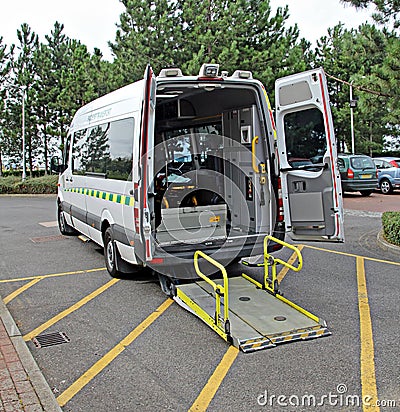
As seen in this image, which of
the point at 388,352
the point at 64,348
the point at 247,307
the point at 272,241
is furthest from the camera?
the point at 272,241

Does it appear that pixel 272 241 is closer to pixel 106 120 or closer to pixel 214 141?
pixel 214 141

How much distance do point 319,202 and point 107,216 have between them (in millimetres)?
2901

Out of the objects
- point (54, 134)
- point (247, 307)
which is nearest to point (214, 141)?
point (247, 307)

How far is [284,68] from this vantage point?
22.1 metres

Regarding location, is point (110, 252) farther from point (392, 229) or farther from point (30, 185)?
point (30, 185)

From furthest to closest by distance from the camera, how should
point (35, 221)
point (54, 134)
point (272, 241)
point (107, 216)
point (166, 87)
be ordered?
point (54, 134), point (35, 221), point (107, 216), point (272, 241), point (166, 87)

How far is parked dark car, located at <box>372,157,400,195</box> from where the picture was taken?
19.8 m

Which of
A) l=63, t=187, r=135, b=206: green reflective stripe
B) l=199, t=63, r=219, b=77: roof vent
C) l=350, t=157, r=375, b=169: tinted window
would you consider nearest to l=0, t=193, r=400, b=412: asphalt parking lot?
l=63, t=187, r=135, b=206: green reflective stripe

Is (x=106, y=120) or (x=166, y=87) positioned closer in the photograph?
(x=166, y=87)

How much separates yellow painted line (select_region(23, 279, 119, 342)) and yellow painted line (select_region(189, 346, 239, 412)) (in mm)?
2049

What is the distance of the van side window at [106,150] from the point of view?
645cm

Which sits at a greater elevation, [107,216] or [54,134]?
[54,134]

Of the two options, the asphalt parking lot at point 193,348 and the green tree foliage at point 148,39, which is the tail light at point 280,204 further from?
the green tree foliage at point 148,39

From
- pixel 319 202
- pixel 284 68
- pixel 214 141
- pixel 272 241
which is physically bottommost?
pixel 272 241
